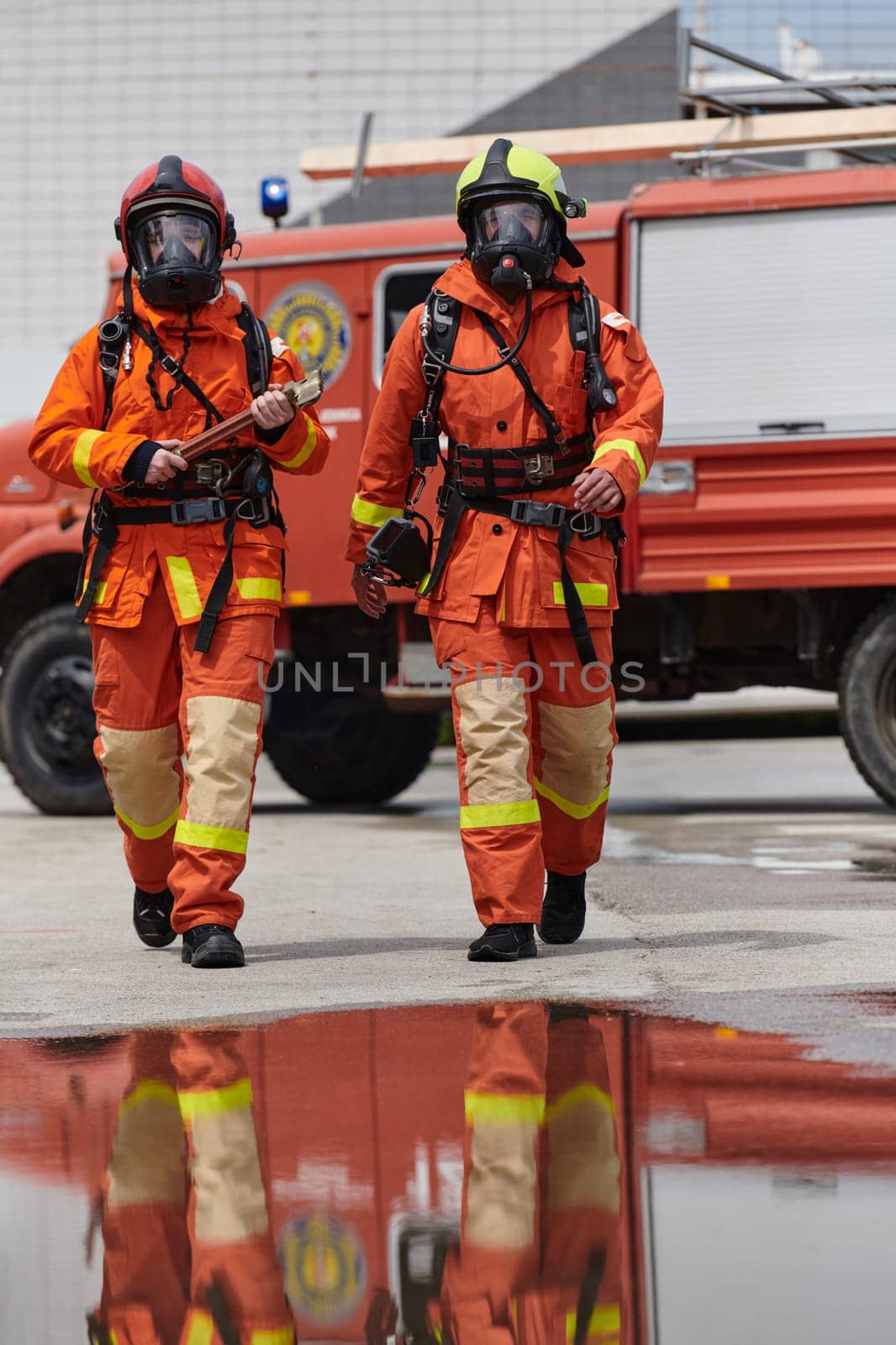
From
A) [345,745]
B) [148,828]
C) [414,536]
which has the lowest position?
[345,745]

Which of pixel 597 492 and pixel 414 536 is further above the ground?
pixel 597 492

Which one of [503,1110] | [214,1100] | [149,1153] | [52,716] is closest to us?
[149,1153]

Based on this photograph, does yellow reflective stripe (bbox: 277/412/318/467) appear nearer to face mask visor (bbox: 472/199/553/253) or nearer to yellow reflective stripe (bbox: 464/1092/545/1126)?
face mask visor (bbox: 472/199/553/253)

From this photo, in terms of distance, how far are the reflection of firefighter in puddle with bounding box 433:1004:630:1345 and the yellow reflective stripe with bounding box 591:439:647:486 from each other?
1649 millimetres

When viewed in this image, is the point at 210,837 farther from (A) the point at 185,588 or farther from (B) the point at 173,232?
(B) the point at 173,232

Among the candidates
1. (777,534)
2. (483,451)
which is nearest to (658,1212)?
(483,451)

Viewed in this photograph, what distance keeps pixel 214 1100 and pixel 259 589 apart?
203cm

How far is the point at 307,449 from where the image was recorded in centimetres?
577

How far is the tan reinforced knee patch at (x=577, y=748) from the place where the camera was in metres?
5.65

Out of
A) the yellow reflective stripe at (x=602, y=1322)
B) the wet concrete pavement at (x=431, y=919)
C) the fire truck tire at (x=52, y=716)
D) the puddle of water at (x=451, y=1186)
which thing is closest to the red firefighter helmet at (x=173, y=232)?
the wet concrete pavement at (x=431, y=919)

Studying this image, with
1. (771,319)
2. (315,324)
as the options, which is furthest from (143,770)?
(315,324)

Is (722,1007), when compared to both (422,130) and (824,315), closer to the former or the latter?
(824,315)

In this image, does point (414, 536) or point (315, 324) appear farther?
point (315, 324)

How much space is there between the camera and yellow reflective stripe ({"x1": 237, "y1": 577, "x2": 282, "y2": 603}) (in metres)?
5.61
